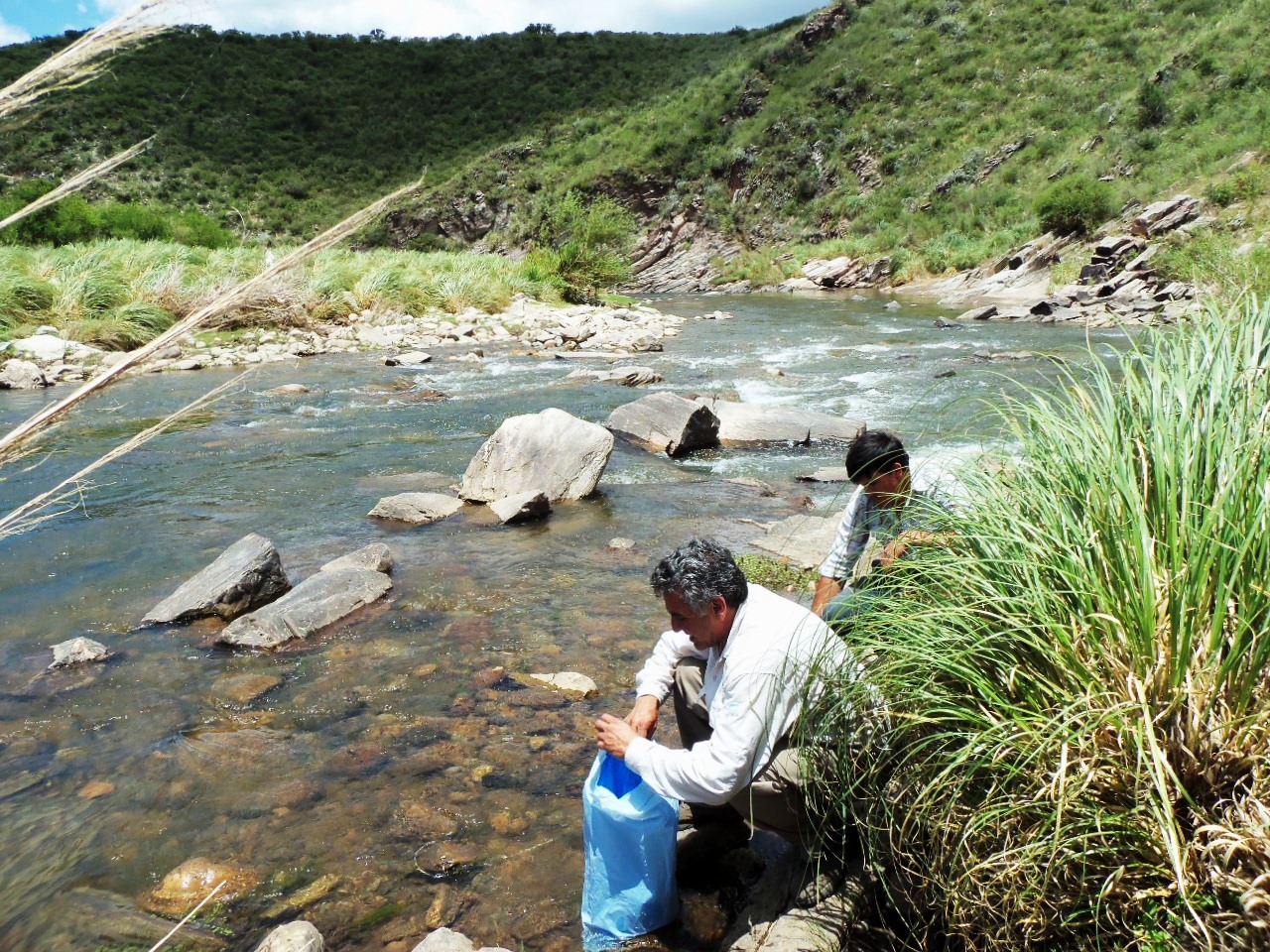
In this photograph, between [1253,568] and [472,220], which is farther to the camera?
[472,220]

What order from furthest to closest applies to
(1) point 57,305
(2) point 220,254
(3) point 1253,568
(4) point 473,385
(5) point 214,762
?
(2) point 220,254
(1) point 57,305
(4) point 473,385
(5) point 214,762
(3) point 1253,568

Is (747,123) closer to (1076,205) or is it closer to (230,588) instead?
(1076,205)

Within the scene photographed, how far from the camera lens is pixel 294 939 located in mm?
2668

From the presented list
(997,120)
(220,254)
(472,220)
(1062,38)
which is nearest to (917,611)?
(220,254)

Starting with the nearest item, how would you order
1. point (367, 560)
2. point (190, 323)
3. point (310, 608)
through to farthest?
point (190, 323), point (310, 608), point (367, 560)

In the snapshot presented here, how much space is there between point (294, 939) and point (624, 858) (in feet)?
3.50

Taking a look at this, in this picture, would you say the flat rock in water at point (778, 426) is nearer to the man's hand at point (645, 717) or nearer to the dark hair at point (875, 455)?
the dark hair at point (875, 455)

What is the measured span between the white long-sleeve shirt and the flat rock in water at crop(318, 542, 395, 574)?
385 cm

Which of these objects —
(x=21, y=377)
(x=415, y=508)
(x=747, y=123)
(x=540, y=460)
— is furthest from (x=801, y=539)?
(x=747, y=123)

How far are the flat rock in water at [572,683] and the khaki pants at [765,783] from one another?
135 cm

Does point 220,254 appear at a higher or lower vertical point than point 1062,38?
lower

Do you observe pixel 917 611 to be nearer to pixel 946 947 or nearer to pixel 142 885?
pixel 946 947

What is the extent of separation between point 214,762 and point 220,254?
18812 mm

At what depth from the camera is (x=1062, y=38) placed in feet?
139
